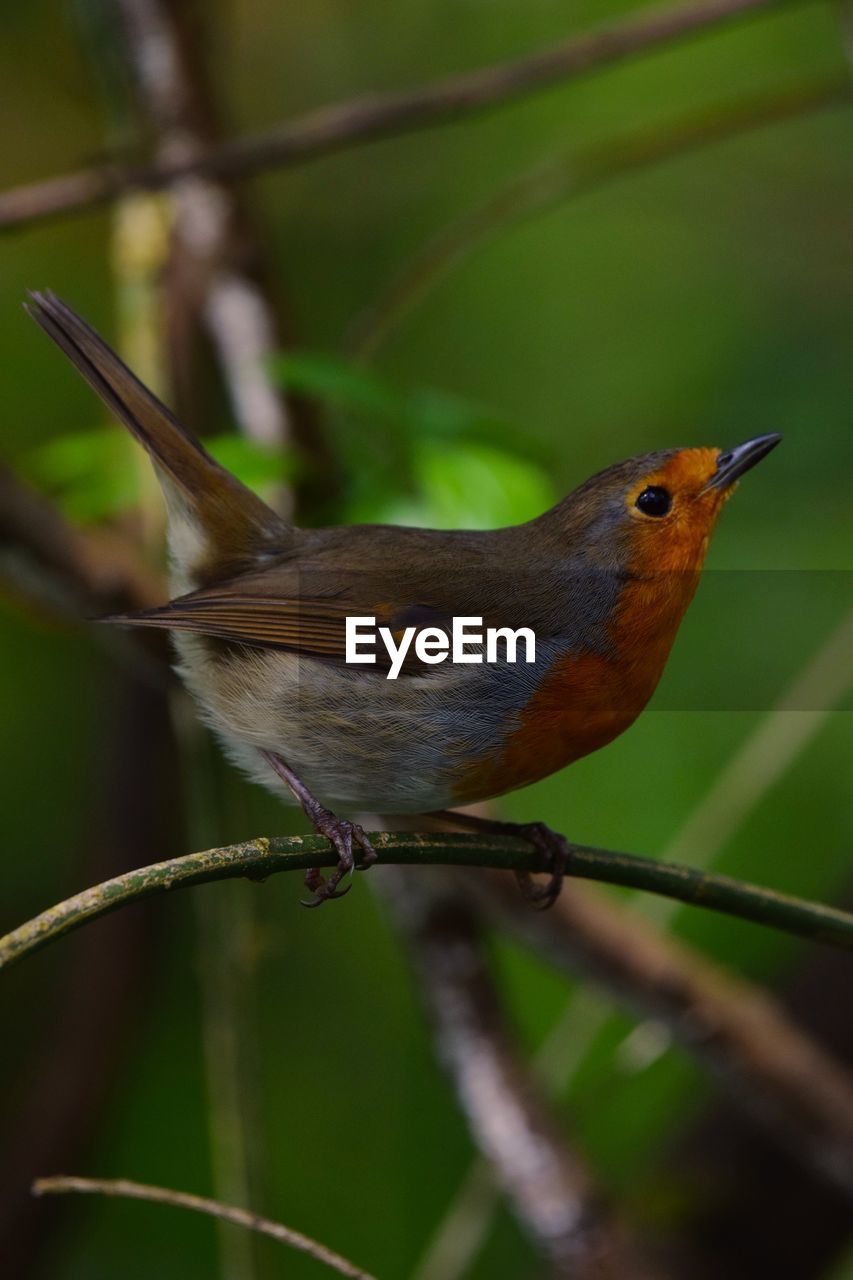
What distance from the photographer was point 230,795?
3.69 metres

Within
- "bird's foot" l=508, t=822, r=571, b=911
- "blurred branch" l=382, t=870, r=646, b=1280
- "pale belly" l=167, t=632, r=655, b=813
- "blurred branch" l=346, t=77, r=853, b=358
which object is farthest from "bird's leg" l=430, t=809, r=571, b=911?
"blurred branch" l=346, t=77, r=853, b=358

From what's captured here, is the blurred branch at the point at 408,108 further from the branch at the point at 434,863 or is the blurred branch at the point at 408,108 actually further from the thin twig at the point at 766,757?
the branch at the point at 434,863

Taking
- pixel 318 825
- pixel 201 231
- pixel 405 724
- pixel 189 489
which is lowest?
pixel 318 825

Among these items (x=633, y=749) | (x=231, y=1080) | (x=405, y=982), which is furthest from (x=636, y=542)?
(x=405, y=982)

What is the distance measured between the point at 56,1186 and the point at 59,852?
3.35 metres

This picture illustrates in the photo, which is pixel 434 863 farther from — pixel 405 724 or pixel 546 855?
pixel 405 724

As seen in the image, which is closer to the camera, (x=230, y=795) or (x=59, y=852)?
(x=230, y=795)

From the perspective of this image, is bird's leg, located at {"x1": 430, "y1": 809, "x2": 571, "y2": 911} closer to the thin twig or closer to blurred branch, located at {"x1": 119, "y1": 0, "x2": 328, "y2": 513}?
the thin twig

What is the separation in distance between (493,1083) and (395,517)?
1.35 metres

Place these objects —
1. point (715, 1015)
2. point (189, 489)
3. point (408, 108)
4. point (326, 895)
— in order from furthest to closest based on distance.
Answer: point (715, 1015), point (408, 108), point (189, 489), point (326, 895)

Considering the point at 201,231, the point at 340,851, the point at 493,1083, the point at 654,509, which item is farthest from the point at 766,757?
the point at 201,231

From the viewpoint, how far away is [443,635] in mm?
2010

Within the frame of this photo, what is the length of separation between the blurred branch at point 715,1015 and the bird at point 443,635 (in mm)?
951

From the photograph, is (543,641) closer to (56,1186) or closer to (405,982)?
(56,1186)
